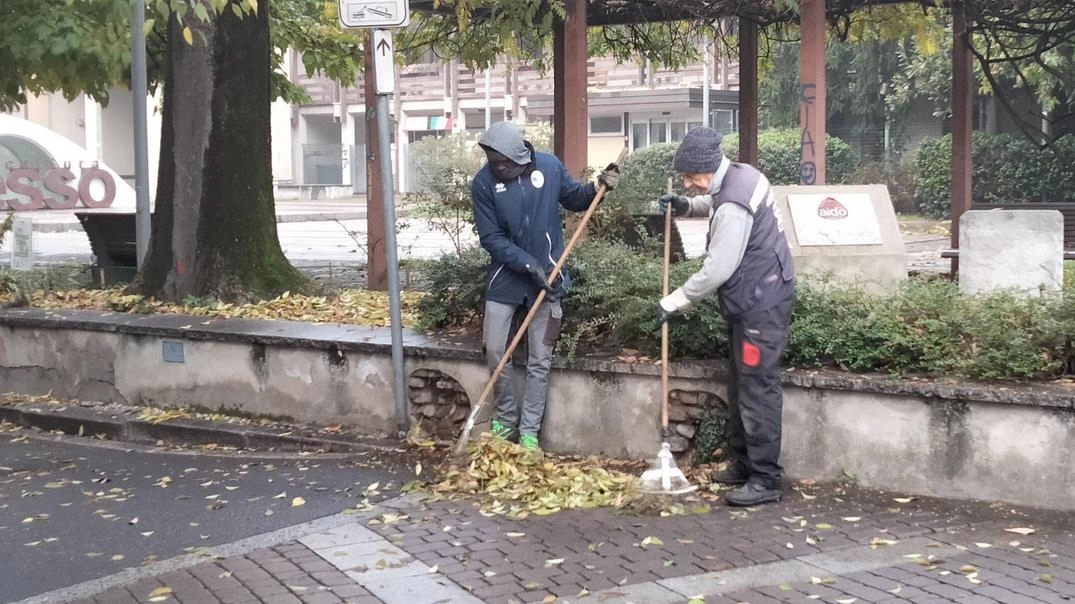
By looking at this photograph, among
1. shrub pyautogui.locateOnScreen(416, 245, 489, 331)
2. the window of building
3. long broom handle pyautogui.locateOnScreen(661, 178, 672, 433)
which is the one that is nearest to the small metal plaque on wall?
shrub pyautogui.locateOnScreen(416, 245, 489, 331)

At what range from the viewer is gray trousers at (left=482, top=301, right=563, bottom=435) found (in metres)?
6.62

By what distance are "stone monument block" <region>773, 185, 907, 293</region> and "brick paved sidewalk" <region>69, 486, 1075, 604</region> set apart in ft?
7.06

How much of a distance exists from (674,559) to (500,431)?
1.82m

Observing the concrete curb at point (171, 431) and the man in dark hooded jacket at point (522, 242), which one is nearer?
the man in dark hooded jacket at point (522, 242)

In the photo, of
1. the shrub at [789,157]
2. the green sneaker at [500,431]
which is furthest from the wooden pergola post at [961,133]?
the shrub at [789,157]

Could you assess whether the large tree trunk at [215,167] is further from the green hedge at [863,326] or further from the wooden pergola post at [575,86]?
the green hedge at [863,326]

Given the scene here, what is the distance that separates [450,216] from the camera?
9.26 metres

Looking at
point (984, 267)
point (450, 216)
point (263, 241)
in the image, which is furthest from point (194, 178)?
point (984, 267)

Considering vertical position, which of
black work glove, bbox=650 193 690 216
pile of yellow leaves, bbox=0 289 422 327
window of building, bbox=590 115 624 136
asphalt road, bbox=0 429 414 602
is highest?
window of building, bbox=590 115 624 136

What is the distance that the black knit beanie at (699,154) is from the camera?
5.95 m

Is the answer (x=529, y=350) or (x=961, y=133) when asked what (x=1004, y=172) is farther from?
(x=529, y=350)

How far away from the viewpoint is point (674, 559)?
5.08 m

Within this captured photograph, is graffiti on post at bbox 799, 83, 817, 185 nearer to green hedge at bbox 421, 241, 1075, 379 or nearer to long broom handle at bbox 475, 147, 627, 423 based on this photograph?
green hedge at bbox 421, 241, 1075, 379

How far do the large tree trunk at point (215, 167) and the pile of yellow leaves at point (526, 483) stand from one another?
366cm
